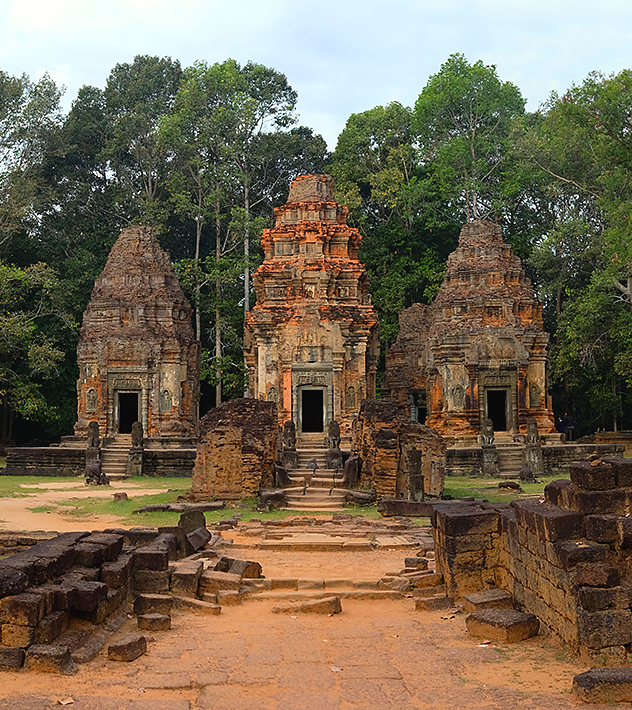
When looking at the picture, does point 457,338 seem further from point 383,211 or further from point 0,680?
point 0,680

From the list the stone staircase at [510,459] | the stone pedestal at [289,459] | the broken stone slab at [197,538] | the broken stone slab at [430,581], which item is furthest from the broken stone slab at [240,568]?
the stone staircase at [510,459]

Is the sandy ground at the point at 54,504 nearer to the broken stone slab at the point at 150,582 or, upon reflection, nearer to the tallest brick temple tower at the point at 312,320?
the broken stone slab at the point at 150,582

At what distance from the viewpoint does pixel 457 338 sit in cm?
2684

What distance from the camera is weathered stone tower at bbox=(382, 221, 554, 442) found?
26.6m

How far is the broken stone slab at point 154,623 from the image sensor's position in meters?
6.67

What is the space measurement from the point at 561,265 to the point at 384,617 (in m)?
29.5

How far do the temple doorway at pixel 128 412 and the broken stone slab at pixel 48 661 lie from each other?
23977 millimetres

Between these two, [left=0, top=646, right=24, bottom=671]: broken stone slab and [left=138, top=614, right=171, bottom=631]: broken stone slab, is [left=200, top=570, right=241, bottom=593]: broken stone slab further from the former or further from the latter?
[left=0, top=646, right=24, bottom=671]: broken stone slab

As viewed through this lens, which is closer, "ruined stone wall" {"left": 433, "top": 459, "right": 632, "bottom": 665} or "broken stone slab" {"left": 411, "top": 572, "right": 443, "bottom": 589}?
"ruined stone wall" {"left": 433, "top": 459, "right": 632, "bottom": 665}

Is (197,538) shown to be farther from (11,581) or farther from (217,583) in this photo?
(11,581)

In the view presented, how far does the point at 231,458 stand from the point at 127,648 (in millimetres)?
10233

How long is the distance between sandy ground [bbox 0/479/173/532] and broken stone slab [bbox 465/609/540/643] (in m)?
7.90

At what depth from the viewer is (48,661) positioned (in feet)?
17.6

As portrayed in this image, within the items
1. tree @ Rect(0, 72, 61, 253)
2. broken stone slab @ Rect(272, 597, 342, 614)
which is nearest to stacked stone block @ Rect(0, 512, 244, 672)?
broken stone slab @ Rect(272, 597, 342, 614)
